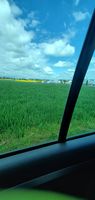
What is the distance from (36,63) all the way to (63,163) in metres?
0.87

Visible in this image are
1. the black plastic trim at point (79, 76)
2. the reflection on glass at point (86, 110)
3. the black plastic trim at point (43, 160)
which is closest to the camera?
the black plastic trim at point (43, 160)

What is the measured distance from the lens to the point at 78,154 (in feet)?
7.59

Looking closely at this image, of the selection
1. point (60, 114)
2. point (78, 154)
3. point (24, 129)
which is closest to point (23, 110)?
point (24, 129)

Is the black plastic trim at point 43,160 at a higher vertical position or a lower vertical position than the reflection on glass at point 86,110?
lower

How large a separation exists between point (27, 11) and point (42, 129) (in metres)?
1.02

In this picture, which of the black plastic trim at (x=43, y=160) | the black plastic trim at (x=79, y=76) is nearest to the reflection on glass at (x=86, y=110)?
the black plastic trim at (x=79, y=76)

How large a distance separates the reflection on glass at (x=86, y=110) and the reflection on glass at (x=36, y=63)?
0.60ft

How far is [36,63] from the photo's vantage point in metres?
2.41

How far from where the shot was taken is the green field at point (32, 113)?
2258mm

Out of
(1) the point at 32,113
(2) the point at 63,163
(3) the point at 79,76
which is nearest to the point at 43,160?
(2) the point at 63,163

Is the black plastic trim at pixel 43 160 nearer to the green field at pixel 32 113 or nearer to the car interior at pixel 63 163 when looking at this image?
the car interior at pixel 63 163

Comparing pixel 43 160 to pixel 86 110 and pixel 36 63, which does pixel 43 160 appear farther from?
pixel 86 110

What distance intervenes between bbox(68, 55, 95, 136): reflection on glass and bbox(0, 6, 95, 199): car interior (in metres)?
0.12

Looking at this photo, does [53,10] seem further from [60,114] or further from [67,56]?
[60,114]
